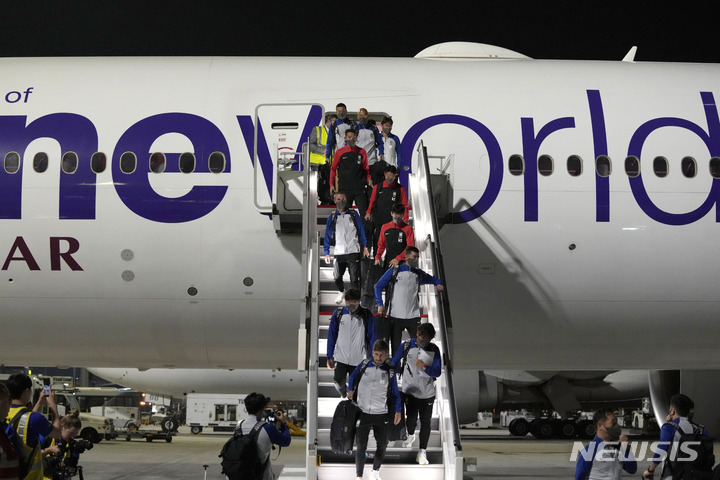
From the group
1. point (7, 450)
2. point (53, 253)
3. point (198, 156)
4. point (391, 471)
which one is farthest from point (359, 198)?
point (7, 450)

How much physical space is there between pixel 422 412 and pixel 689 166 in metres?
5.60

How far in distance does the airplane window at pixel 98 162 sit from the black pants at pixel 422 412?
17.3 ft

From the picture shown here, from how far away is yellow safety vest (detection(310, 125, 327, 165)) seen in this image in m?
11.1

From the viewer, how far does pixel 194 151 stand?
1131 cm

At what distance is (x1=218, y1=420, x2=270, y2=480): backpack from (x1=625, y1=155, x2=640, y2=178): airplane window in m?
6.79

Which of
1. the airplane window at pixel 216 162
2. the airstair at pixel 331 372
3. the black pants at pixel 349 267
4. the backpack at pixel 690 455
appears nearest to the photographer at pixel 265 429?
the airstair at pixel 331 372

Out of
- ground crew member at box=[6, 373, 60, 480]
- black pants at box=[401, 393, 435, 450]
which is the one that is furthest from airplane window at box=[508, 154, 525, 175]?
ground crew member at box=[6, 373, 60, 480]

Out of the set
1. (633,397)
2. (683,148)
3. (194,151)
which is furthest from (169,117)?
(633,397)

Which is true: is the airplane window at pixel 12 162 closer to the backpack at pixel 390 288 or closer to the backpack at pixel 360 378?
the backpack at pixel 390 288

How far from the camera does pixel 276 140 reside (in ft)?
37.4

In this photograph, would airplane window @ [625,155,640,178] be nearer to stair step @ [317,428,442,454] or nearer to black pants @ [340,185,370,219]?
black pants @ [340,185,370,219]

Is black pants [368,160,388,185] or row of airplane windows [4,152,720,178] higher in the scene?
row of airplane windows [4,152,720,178]

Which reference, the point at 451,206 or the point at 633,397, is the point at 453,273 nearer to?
the point at 451,206

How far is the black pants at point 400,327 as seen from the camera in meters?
9.01
